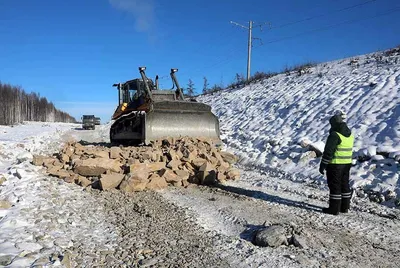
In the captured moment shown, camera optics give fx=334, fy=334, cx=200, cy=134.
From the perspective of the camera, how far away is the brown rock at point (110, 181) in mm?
6199

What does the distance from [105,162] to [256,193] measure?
3131mm

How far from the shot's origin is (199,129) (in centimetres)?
1112

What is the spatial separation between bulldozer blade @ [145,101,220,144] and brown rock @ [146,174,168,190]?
12.0 feet

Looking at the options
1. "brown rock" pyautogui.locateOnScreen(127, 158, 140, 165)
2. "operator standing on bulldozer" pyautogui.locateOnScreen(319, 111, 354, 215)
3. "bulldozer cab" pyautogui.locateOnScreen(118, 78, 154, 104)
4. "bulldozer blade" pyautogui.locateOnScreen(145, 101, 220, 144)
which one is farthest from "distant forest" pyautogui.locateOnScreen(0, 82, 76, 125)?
"operator standing on bulldozer" pyautogui.locateOnScreen(319, 111, 354, 215)

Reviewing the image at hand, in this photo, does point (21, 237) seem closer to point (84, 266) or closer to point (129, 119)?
point (84, 266)

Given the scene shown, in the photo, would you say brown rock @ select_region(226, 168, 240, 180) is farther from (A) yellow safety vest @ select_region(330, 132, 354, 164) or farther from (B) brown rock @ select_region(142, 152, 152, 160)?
(A) yellow safety vest @ select_region(330, 132, 354, 164)

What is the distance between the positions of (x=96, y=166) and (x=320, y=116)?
8086mm

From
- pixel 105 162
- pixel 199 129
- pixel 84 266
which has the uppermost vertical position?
pixel 199 129

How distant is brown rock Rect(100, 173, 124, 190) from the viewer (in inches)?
244

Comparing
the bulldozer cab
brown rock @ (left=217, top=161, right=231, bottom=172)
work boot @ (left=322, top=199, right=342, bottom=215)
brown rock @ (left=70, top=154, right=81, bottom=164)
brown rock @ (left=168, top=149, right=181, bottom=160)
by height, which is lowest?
work boot @ (left=322, top=199, right=342, bottom=215)

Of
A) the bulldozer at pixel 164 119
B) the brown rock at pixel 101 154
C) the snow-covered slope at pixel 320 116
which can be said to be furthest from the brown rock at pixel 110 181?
the snow-covered slope at pixel 320 116

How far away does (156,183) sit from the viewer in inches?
255

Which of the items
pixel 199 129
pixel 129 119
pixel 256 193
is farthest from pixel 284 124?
pixel 256 193

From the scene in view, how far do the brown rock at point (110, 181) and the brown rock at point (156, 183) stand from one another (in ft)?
1.82
